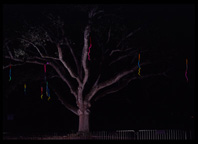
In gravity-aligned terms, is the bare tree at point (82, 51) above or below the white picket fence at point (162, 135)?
above

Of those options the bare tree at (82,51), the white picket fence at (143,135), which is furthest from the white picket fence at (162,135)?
the bare tree at (82,51)

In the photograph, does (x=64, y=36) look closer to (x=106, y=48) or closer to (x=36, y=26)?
(x=36, y=26)

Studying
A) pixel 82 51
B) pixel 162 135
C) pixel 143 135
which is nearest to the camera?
pixel 162 135

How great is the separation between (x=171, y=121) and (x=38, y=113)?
39.8 ft

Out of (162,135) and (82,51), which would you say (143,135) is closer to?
(162,135)

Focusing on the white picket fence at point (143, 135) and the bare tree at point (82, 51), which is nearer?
the white picket fence at point (143, 135)

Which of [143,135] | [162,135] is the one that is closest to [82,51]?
[143,135]

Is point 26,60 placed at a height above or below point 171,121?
above

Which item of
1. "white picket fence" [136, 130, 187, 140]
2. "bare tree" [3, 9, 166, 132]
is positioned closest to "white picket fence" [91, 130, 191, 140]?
"white picket fence" [136, 130, 187, 140]

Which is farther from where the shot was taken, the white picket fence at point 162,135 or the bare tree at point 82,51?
the bare tree at point 82,51

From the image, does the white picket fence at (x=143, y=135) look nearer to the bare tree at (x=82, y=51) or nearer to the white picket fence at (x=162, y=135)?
the white picket fence at (x=162, y=135)

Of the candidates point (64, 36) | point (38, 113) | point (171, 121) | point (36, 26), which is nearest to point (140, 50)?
point (64, 36)

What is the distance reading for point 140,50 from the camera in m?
20.8

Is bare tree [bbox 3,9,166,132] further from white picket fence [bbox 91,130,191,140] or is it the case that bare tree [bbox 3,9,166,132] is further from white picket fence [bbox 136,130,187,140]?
white picket fence [bbox 136,130,187,140]
